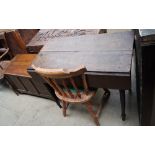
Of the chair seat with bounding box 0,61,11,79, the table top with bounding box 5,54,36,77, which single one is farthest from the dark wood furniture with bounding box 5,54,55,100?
the chair seat with bounding box 0,61,11,79

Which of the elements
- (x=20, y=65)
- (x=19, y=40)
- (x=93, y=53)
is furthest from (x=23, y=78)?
(x=93, y=53)

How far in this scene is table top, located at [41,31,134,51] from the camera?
137cm

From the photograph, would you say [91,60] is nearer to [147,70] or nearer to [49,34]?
[147,70]

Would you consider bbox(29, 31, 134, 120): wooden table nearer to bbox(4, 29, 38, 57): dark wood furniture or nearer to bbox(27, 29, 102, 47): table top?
bbox(27, 29, 102, 47): table top

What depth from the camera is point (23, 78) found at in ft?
6.26

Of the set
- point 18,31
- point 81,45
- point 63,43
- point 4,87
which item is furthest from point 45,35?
point 4,87

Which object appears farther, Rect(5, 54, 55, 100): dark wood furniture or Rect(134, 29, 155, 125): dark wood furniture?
Rect(5, 54, 55, 100): dark wood furniture

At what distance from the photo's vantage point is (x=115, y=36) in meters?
1.47

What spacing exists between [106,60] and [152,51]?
50cm

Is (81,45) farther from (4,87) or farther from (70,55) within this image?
(4,87)

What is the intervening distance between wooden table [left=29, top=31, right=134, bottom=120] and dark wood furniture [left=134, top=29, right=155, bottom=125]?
192 mm

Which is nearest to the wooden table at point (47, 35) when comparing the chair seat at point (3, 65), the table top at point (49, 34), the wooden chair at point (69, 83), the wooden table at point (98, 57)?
the table top at point (49, 34)

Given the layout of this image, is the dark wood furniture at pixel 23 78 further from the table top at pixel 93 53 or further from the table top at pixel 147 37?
the table top at pixel 147 37

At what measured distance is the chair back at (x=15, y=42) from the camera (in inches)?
82.6
